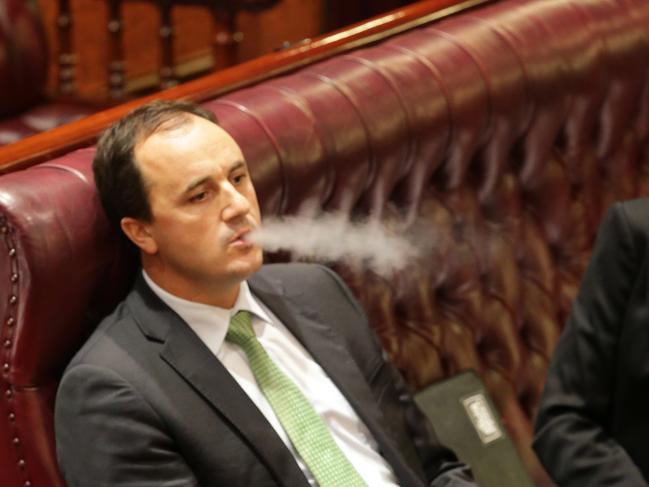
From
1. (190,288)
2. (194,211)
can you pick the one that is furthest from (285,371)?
(194,211)

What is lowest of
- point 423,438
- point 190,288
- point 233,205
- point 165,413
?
point 423,438

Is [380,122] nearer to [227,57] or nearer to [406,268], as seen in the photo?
[406,268]

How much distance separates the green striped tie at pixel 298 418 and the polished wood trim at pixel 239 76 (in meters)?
0.42

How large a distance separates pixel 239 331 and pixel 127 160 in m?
0.33

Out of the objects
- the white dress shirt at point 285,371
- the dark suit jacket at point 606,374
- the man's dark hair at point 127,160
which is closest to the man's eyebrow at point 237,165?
the man's dark hair at point 127,160

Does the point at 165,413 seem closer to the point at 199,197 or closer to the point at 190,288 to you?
the point at 190,288

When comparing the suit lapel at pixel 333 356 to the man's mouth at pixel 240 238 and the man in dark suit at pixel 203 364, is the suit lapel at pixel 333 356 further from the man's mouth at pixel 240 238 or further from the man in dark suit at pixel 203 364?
the man's mouth at pixel 240 238

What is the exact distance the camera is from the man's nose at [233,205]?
6.21 ft

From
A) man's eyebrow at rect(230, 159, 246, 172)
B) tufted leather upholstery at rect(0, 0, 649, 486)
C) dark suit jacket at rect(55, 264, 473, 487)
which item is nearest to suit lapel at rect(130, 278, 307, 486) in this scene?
dark suit jacket at rect(55, 264, 473, 487)

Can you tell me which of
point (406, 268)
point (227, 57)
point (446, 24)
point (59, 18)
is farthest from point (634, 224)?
point (59, 18)

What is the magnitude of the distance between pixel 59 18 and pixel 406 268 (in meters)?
2.00

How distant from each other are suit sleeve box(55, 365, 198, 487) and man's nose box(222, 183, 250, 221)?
30cm

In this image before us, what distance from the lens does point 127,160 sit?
6.21 feet

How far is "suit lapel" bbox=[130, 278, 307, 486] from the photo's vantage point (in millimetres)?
1843
